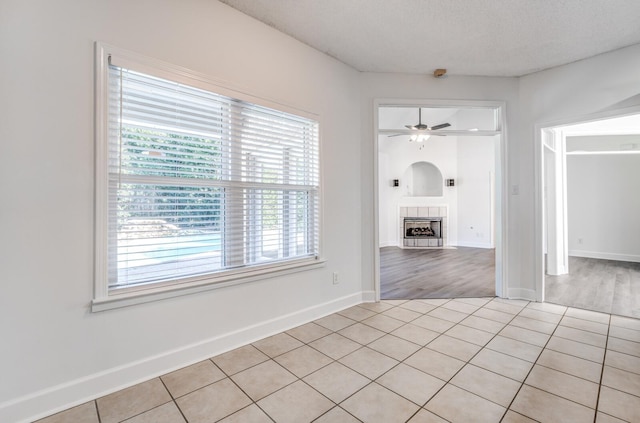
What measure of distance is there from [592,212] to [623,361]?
5.20 meters

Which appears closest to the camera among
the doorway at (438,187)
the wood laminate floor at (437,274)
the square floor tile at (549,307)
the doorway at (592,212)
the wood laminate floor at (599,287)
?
the square floor tile at (549,307)

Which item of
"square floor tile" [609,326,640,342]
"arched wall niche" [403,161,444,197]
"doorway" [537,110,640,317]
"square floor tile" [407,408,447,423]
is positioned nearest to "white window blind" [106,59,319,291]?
"square floor tile" [407,408,447,423]

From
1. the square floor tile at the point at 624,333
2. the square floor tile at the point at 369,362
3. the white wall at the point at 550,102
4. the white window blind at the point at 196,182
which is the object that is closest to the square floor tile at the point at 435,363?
the square floor tile at the point at 369,362

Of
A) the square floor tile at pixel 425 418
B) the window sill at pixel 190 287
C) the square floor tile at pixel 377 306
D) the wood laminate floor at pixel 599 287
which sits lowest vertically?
the square floor tile at pixel 425 418

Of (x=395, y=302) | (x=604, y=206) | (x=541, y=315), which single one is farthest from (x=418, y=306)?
(x=604, y=206)

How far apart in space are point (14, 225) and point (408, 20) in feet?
9.85

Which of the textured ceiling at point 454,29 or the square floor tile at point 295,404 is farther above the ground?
the textured ceiling at point 454,29

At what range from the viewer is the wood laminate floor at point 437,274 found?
3.79 meters

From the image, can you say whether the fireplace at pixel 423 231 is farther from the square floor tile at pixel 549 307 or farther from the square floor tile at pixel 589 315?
the square floor tile at pixel 589 315

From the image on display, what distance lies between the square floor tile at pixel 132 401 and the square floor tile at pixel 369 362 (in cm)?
117

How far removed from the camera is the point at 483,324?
9.09 ft

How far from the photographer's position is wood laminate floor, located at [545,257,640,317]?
3.26 meters

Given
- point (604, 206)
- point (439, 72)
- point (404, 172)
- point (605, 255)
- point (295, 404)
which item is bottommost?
point (295, 404)

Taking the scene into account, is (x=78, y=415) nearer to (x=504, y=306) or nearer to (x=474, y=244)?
(x=504, y=306)
